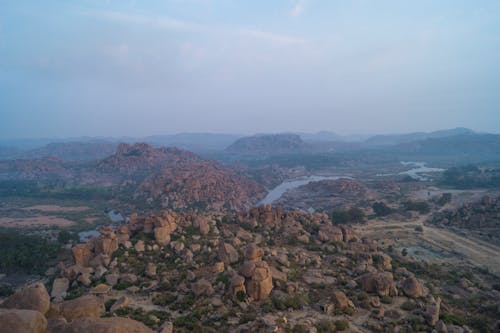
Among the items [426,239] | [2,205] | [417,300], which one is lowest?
[2,205]

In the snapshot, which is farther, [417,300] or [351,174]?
[351,174]

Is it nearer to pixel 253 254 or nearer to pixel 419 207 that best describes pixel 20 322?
pixel 253 254

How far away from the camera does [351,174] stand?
367 feet

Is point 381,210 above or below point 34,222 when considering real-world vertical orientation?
above

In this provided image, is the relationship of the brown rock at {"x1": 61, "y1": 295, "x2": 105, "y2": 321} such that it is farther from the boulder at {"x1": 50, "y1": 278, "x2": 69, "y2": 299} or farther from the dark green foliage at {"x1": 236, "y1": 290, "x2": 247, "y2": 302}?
the boulder at {"x1": 50, "y1": 278, "x2": 69, "y2": 299}

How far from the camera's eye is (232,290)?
50.4ft

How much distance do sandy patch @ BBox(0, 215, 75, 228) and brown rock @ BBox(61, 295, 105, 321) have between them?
47.9m

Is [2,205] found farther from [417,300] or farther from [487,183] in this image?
[487,183]

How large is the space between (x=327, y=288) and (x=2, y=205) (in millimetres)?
77158

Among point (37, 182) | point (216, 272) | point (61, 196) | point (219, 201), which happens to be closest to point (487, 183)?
point (219, 201)

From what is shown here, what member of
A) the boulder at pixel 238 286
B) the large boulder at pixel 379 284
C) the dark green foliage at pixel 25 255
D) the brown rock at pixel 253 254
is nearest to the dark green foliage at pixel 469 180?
the large boulder at pixel 379 284

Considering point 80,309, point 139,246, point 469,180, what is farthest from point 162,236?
point 469,180

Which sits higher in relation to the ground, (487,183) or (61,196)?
(487,183)

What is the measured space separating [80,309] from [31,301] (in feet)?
4.95
